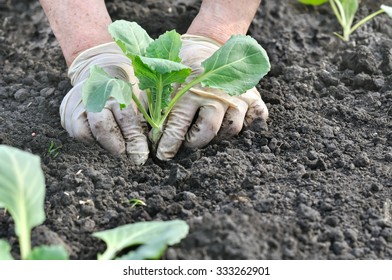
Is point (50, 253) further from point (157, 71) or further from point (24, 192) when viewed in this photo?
point (157, 71)

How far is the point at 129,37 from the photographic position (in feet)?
7.13

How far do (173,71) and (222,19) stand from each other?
61 centimetres

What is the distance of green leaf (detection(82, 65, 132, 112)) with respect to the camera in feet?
6.63

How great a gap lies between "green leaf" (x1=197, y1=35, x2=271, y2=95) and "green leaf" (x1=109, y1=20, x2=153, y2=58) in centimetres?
21

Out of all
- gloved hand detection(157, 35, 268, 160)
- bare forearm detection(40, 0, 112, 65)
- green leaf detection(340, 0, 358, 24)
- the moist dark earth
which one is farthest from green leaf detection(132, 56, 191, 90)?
green leaf detection(340, 0, 358, 24)

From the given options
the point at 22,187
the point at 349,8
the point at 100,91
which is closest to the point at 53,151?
the point at 100,91

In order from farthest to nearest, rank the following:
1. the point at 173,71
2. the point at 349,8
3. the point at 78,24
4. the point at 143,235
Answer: the point at 349,8 → the point at 78,24 → the point at 173,71 → the point at 143,235

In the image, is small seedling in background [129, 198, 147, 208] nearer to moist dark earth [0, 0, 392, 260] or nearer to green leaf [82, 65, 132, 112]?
moist dark earth [0, 0, 392, 260]

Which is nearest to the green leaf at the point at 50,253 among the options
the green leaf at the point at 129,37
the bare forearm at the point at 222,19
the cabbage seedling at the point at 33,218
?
the cabbage seedling at the point at 33,218

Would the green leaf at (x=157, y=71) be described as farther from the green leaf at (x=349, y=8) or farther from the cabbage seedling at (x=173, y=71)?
the green leaf at (x=349, y=8)

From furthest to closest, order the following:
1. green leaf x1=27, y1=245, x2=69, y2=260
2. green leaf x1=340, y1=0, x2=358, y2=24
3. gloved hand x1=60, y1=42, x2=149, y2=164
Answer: green leaf x1=340, y1=0, x2=358, y2=24 < gloved hand x1=60, y1=42, x2=149, y2=164 < green leaf x1=27, y1=245, x2=69, y2=260

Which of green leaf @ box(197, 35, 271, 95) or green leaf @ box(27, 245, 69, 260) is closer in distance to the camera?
green leaf @ box(27, 245, 69, 260)

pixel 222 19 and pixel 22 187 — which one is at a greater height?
pixel 222 19
